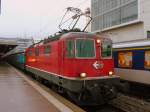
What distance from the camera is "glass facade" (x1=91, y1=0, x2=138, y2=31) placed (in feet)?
148

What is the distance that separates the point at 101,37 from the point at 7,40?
35659mm

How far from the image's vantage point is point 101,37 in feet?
41.9

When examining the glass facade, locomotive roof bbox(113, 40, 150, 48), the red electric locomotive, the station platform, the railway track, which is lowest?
the railway track

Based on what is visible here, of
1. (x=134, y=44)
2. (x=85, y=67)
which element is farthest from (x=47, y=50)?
(x=134, y=44)

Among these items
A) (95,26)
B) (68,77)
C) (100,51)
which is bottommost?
(68,77)

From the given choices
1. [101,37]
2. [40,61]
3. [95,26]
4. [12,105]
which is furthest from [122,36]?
[12,105]

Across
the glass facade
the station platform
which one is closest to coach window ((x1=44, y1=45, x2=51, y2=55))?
→ the station platform

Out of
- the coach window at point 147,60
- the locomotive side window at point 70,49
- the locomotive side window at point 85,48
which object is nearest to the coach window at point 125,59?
the coach window at point 147,60

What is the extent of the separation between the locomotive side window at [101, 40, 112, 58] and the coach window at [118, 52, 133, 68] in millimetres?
2848

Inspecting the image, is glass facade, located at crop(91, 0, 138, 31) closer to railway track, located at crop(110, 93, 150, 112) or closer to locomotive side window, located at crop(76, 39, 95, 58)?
railway track, located at crop(110, 93, 150, 112)

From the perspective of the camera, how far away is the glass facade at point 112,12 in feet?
148

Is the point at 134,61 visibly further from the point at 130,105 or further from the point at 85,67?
the point at 85,67

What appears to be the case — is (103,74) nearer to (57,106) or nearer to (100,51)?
(100,51)

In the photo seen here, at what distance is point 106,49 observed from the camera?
12867mm
